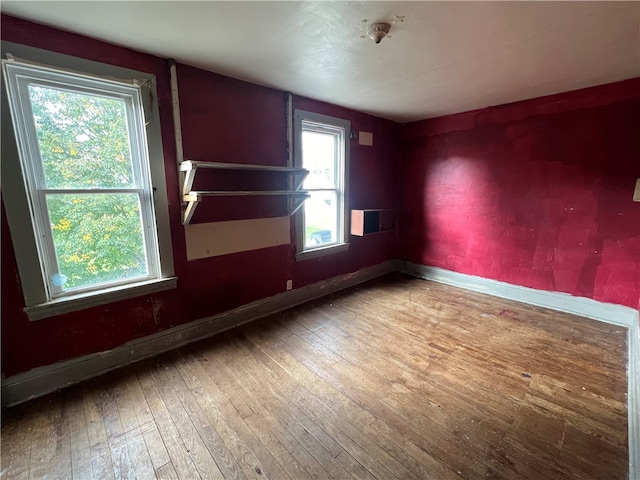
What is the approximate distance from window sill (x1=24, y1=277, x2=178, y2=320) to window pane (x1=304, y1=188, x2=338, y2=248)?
1.62m

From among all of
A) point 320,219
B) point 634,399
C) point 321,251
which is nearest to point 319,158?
point 320,219

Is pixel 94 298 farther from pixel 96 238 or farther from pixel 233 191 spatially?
pixel 233 191

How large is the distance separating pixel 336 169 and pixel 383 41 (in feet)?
6.07

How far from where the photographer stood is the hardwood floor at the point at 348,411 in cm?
142

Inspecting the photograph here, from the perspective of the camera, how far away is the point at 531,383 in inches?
78.7

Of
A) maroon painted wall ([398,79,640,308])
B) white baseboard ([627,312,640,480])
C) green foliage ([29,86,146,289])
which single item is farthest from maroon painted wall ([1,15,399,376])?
white baseboard ([627,312,640,480])

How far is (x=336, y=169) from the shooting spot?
145 inches

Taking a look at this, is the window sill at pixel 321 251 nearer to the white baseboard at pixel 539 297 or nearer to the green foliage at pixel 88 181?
the white baseboard at pixel 539 297

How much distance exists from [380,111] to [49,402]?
166 inches

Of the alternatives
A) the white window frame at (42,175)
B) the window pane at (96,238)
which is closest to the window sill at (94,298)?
the white window frame at (42,175)

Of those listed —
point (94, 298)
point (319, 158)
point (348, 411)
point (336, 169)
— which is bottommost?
point (348, 411)

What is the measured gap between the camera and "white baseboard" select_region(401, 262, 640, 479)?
1.61 metres

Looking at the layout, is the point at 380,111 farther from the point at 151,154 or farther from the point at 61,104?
the point at 61,104

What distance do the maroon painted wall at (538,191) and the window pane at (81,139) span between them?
367cm
